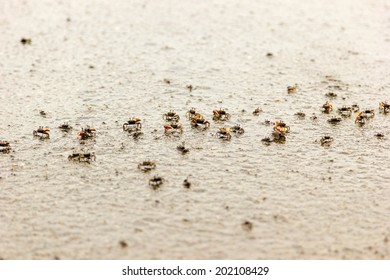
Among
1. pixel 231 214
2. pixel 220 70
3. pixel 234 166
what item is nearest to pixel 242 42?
pixel 220 70

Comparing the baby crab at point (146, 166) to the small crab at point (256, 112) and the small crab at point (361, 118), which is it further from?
the small crab at point (361, 118)

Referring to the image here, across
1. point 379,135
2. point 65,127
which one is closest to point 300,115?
point 379,135

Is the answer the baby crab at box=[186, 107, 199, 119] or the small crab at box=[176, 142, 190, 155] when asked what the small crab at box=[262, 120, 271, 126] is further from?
the small crab at box=[176, 142, 190, 155]

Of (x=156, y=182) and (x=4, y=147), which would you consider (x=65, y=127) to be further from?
(x=156, y=182)

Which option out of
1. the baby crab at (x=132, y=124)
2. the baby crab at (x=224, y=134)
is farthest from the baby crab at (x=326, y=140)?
the baby crab at (x=132, y=124)
